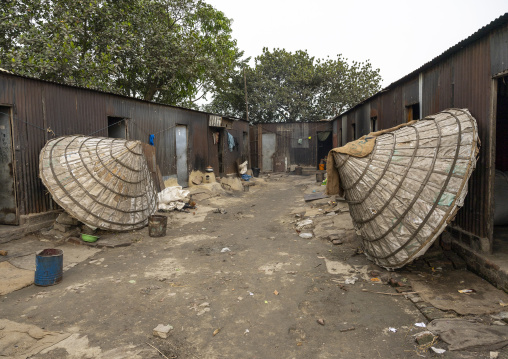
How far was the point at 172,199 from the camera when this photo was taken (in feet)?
34.3

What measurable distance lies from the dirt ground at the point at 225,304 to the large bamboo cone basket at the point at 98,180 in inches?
28.7

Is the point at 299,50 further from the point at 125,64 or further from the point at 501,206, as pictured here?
the point at 501,206

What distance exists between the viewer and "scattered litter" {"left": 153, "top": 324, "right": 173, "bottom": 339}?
3.54m

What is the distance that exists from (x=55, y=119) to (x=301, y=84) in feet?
69.5

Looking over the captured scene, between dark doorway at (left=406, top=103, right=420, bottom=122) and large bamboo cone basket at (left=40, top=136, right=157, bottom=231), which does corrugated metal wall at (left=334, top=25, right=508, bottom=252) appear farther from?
large bamboo cone basket at (left=40, top=136, right=157, bottom=231)

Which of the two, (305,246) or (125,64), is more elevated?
(125,64)

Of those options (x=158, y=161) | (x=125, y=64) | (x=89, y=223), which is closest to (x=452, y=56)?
(x=89, y=223)

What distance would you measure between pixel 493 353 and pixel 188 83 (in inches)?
752

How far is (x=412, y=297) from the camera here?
4324mm


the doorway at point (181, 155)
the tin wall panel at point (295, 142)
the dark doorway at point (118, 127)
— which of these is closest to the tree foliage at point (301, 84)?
the tin wall panel at point (295, 142)

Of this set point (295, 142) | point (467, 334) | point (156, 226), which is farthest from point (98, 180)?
point (295, 142)

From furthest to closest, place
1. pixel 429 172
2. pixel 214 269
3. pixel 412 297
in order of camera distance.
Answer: pixel 214 269
pixel 429 172
pixel 412 297

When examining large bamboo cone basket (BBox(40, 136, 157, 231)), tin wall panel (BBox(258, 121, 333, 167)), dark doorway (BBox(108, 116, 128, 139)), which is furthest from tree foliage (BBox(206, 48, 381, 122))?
large bamboo cone basket (BBox(40, 136, 157, 231))

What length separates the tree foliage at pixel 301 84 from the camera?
2569cm
